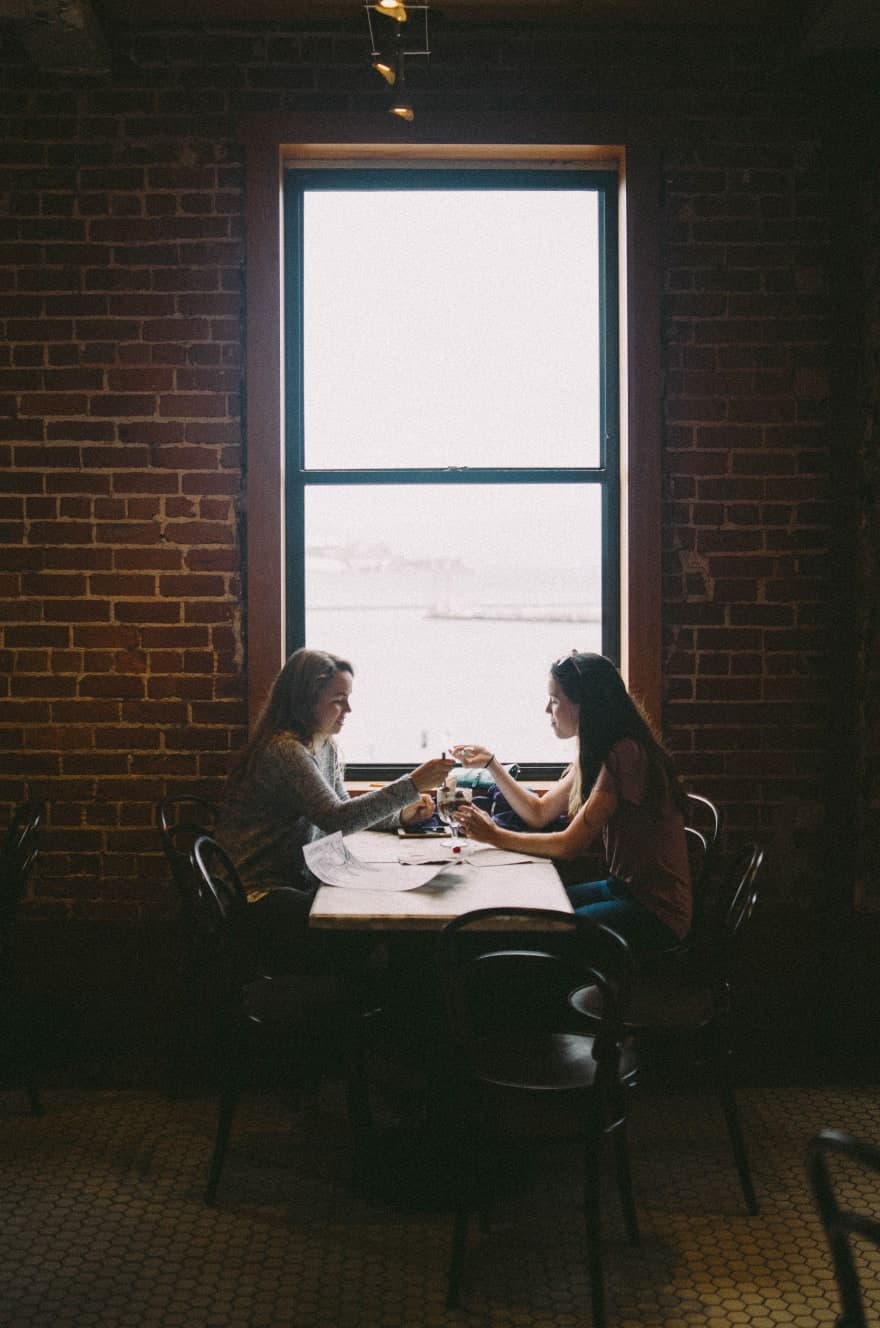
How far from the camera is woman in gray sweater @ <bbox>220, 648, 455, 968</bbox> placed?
122 inches

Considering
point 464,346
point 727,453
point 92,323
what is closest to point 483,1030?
point 727,453

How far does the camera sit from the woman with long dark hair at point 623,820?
2980 millimetres

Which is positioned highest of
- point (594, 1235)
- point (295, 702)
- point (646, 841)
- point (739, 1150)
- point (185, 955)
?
point (295, 702)

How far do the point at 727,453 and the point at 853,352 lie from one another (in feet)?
1.70

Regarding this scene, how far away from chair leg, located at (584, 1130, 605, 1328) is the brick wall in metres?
1.72

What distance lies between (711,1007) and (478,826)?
785 millimetres

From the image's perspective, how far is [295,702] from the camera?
131 inches

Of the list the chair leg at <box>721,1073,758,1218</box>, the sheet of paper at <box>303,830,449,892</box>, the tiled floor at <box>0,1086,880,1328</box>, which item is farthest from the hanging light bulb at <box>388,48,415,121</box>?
the tiled floor at <box>0,1086,880,1328</box>

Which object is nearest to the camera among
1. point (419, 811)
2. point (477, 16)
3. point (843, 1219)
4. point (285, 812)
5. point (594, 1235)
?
point (843, 1219)

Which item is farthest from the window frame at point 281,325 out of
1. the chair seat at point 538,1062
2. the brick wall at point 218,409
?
the chair seat at point 538,1062

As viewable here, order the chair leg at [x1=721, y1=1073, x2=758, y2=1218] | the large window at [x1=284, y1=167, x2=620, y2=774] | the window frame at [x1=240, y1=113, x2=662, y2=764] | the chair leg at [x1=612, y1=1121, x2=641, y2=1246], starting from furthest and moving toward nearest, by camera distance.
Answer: the large window at [x1=284, y1=167, x2=620, y2=774]
the window frame at [x1=240, y1=113, x2=662, y2=764]
the chair leg at [x1=721, y1=1073, x2=758, y2=1218]
the chair leg at [x1=612, y1=1121, x2=641, y2=1246]

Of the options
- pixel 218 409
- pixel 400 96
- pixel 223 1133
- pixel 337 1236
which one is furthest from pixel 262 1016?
pixel 400 96

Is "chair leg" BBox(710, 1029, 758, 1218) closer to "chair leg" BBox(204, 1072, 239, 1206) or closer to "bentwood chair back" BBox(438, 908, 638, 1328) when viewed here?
"bentwood chair back" BBox(438, 908, 638, 1328)

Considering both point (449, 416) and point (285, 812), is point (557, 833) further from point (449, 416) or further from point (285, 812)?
point (449, 416)
